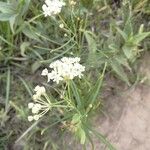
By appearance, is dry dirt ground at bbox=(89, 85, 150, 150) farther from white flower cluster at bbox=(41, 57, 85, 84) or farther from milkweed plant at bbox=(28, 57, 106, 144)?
white flower cluster at bbox=(41, 57, 85, 84)

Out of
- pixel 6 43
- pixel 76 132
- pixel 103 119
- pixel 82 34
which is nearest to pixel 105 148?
pixel 103 119

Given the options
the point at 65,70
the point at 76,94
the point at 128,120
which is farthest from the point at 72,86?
the point at 128,120

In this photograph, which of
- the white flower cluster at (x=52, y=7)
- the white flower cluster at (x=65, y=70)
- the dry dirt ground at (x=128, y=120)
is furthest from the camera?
the dry dirt ground at (x=128, y=120)

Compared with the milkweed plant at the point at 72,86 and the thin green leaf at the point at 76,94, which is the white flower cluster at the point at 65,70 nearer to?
the milkweed plant at the point at 72,86

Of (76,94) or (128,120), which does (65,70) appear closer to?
(76,94)

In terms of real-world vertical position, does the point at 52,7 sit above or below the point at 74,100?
above

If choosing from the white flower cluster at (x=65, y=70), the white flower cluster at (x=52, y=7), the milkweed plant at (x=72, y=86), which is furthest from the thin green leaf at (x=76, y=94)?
the white flower cluster at (x=52, y=7)

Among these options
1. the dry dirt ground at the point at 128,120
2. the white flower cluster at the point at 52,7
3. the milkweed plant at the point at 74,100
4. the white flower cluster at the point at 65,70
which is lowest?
the dry dirt ground at the point at 128,120

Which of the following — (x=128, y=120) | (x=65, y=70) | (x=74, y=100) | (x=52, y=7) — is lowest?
(x=128, y=120)

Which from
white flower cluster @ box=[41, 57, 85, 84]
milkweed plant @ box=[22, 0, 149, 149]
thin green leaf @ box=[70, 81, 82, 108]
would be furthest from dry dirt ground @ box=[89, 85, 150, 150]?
white flower cluster @ box=[41, 57, 85, 84]

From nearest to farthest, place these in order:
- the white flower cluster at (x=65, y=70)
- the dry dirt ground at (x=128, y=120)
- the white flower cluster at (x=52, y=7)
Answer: the white flower cluster at (x=65, y=70) < the white flower cluster at (x=52, y=7) < the dry dirt ground at (x=128, y=120)

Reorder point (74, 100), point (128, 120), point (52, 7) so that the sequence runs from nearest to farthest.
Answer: point (52, 7) < point (74, 100) < point (128, 120)
